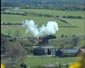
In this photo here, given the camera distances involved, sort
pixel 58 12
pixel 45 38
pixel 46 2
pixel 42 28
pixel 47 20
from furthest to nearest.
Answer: pixel 46 2 < pixel 58 12 < pixel 47 20 < pixel 42 28 < pixel 45 38

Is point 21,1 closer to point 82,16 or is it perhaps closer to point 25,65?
point 82,16

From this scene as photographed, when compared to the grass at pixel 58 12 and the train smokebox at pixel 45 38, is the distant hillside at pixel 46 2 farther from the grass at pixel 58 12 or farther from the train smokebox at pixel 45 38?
the train smokebox at pixel 45 38

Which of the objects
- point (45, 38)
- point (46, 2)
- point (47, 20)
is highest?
point (46, 2)

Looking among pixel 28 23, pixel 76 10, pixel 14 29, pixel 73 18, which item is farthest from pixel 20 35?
pixel 76 10

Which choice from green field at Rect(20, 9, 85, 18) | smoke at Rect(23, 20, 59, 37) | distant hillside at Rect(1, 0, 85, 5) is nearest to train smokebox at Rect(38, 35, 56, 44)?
smoke at Rect(23, 20, 59, 37)

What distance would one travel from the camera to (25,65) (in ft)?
35.3

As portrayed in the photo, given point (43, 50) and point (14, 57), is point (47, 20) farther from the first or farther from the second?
point (14, 57)

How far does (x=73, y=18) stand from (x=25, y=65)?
23.3ft

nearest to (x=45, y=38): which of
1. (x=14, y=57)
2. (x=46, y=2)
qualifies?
(x=46, y=2)

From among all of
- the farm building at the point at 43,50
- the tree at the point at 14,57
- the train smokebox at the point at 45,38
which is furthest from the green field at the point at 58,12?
the tree at the point at 14,57

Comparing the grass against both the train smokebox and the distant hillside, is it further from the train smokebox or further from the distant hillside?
the train smokebox

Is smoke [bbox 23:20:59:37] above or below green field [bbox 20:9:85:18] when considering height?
below

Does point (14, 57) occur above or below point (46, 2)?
below

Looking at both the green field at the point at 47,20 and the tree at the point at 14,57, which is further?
the green field at the point at 47,20
